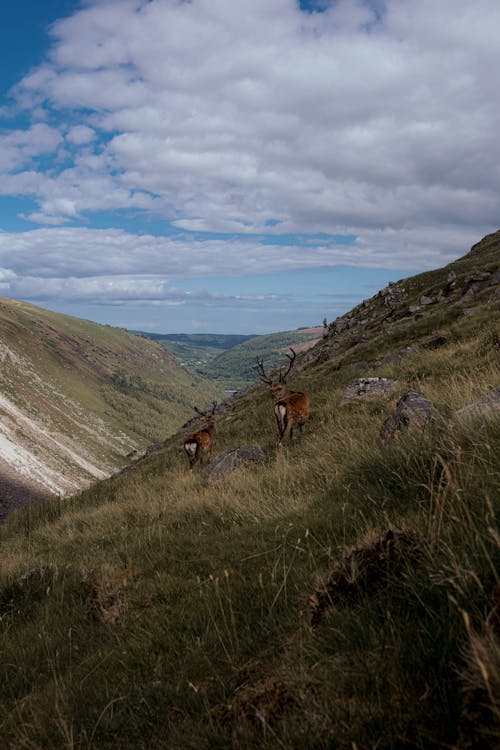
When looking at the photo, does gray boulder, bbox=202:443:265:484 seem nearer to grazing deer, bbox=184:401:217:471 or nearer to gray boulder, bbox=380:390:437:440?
grazing deer, bbox=184:401:217:471

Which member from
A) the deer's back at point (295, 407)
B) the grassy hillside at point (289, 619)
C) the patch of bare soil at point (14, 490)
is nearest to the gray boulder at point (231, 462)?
the deer's back at point (295, 407)

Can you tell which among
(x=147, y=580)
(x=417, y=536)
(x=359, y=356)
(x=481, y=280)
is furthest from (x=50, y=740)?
(x=481, y=280)

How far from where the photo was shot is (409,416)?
638cm

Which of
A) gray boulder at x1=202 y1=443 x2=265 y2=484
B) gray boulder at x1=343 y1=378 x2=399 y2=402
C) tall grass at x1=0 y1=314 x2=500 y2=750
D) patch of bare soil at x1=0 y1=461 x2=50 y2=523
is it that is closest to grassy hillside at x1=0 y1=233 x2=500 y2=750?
tall grass at x1=0 y1=314 x2=500 y2=750

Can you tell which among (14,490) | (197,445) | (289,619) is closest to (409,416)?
(289,619)

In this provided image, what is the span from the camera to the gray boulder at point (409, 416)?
19.9 feet

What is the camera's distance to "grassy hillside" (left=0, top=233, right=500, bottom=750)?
1.94 metres

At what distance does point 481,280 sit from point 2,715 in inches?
1492

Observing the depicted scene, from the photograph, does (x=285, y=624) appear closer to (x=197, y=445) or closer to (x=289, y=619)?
(x=289, y=619)

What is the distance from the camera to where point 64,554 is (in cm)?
685

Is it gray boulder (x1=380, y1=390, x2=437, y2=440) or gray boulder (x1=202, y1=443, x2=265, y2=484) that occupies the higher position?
gray boulder (x1=380, y1=390, x2=437, y2=440)

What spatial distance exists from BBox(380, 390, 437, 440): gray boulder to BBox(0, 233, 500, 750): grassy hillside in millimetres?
652

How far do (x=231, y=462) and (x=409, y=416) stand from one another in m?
4.51

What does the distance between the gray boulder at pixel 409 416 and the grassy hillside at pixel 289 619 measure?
2.14ft
